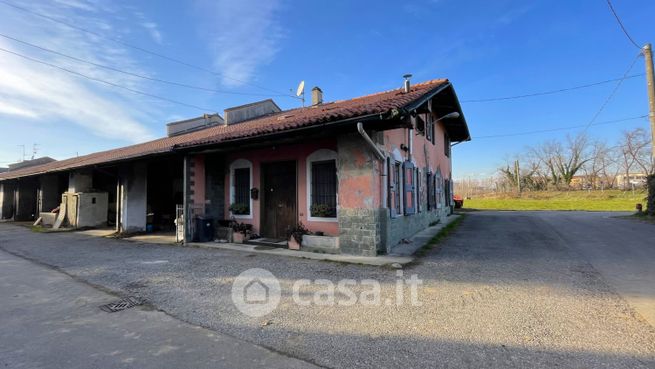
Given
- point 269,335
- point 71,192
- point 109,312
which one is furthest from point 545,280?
point 71,192

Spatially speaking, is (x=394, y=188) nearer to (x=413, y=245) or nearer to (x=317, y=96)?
(x=413, y=245)

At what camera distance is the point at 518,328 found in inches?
126

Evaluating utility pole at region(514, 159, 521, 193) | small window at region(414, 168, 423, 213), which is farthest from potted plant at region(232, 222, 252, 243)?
utility pole at region(514, 159, 521, 193)

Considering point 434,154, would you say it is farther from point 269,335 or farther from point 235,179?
point 269,335

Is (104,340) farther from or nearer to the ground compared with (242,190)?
nearer to the ground

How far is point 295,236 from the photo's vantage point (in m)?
7.62

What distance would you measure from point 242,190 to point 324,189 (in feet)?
9.98

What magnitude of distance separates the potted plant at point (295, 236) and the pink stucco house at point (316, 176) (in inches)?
6.6

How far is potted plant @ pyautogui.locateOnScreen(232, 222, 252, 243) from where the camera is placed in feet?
29.1

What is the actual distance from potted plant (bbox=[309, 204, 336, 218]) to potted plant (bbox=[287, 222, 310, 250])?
492 millimetres

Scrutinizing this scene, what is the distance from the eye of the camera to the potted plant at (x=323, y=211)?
7.60 metres

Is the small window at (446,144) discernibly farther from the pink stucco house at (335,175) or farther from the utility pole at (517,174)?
the utility pole at (517,174)

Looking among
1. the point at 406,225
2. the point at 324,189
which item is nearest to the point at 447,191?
the point at 406,225

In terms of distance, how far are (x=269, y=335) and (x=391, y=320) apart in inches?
52.2
